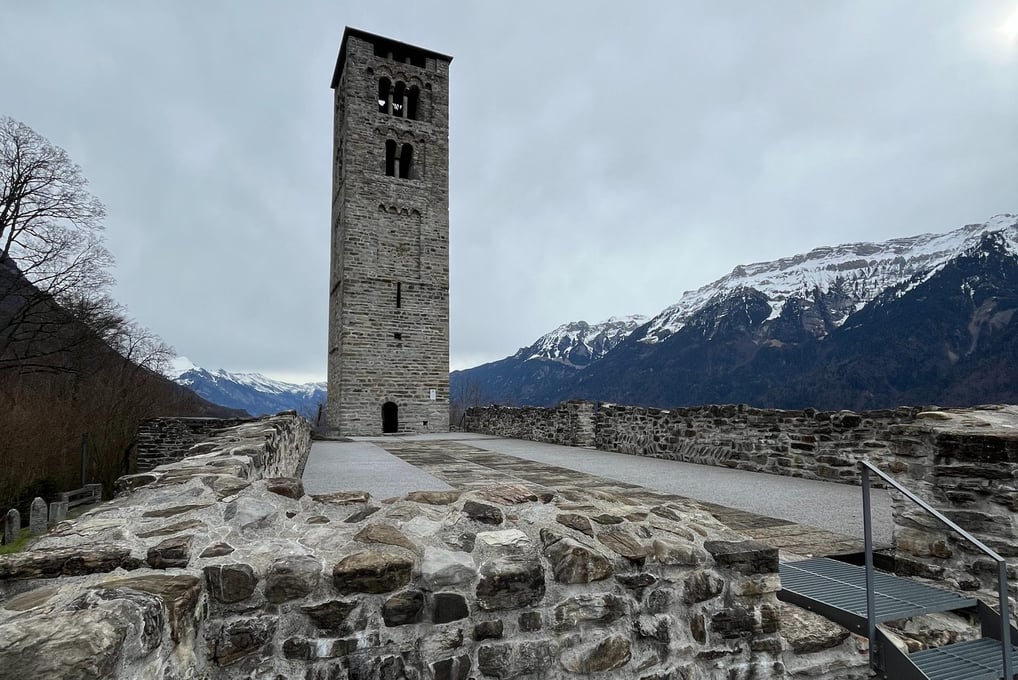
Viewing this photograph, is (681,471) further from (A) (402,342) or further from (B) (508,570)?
(A) (402,342)

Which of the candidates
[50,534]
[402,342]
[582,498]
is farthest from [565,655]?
[402,342]

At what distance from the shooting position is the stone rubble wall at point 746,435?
19.7ft

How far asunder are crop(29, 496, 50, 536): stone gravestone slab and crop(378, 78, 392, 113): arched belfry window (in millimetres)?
17056

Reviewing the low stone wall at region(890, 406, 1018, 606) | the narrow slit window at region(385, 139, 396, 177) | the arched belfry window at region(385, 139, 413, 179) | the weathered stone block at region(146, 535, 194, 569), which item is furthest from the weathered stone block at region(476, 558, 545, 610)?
the narrow slit window at region(385, 139, 396, 177)

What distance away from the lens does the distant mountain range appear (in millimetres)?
55875

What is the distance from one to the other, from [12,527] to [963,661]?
45.4 ft

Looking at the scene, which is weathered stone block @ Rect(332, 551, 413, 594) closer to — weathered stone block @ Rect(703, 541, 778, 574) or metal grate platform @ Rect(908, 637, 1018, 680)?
weathered stone block @ Rect(703, 541, 778, 574)

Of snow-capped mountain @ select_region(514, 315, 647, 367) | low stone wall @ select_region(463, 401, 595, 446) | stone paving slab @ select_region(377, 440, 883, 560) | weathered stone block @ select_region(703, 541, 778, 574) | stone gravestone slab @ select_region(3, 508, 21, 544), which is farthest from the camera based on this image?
snow-capped mountain @ select_region(514, 315, 647, 367)

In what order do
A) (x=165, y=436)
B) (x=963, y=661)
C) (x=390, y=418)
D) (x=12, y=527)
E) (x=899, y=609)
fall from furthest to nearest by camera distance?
(x=390, y=418) → (x=165, y=436) → (x=12, y=527) → (x=899, y=609) → (x=963, y=661)

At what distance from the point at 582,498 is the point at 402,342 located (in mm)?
17131

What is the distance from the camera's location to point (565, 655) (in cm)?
202

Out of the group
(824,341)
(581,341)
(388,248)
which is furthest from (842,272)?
(388,248)

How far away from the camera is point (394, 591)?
186 centimetres

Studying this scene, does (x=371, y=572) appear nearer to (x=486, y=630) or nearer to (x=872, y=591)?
(x=486, y=630)
